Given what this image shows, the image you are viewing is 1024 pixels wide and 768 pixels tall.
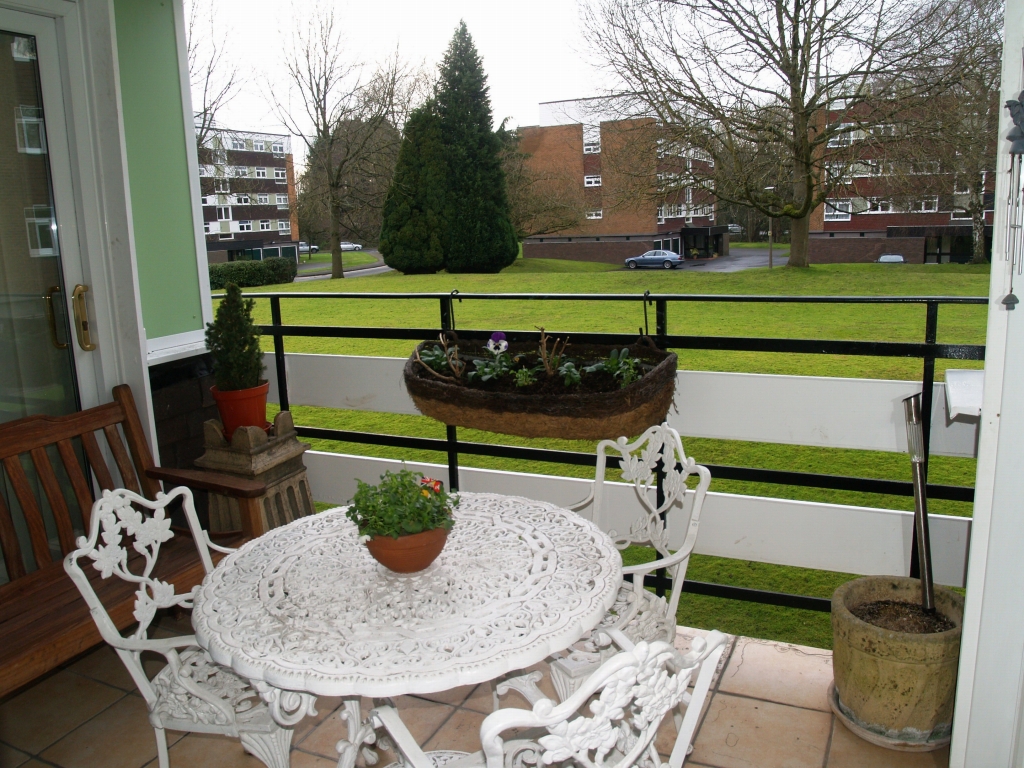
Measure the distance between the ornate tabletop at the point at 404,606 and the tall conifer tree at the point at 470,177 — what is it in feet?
33.3

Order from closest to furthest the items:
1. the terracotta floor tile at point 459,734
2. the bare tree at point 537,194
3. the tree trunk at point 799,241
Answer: the terracotta floor tile at point 459,734 → the bare tree at point 537,194 → the tree trunk at point 799,241

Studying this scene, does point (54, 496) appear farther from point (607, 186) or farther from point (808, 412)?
point (607, 186)

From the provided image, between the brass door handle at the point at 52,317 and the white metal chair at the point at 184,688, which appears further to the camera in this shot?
the brass door handle at the point at 52,317

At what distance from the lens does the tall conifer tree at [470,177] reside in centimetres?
1169

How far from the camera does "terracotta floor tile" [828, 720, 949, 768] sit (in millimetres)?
1959

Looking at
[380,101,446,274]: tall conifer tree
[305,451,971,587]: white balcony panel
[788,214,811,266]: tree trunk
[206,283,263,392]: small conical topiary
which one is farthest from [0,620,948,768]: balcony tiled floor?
[788,214,811,266]: tree trunk

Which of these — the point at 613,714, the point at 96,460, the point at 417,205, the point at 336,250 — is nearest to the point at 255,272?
the point at 336,250

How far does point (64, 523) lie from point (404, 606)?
137 centimetres

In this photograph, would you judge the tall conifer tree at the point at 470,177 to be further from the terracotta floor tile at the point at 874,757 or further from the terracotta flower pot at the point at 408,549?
the terracotta flower pot at the point at 408,549

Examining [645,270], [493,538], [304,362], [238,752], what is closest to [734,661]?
[493,538]

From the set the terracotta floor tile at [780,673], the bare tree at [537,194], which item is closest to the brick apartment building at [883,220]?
the bare tree at [537,194]

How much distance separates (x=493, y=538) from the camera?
6.14 ft

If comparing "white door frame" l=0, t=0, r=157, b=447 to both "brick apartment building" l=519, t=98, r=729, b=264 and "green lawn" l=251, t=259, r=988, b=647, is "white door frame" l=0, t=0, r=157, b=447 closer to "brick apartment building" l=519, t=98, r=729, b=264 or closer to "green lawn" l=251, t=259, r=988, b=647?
"green lawn" l=251, t=259, r=988, b=647

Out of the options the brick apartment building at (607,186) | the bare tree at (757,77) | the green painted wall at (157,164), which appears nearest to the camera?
the green painted wall at (157,164)
